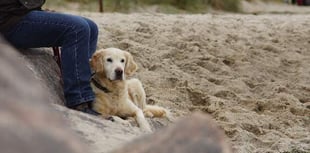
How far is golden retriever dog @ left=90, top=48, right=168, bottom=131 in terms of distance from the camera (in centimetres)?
471

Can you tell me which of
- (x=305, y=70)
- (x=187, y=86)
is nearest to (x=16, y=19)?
(x=187, y=86)

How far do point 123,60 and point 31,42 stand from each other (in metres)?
0.56

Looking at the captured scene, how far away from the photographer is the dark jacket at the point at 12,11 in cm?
442

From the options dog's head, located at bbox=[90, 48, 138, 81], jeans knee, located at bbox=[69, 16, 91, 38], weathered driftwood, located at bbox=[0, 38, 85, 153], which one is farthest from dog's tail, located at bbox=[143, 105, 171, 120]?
weathered driftwood, located at bbox=[0, 38, 85, 153]

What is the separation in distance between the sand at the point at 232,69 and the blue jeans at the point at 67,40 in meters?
1.17

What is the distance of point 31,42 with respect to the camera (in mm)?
4617

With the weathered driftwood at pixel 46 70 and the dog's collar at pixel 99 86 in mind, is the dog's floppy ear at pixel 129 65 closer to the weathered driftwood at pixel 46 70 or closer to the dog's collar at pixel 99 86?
the dog's collar at pixel 99 86

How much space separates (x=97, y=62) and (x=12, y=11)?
586mm

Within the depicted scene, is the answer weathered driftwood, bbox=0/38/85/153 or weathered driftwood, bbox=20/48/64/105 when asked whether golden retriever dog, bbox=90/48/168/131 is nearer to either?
weathered driftwood, bbox=20/48/64/105

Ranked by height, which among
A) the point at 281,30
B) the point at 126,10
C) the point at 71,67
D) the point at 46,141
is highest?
the point at 46,141

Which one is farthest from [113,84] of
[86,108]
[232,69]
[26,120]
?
[232,69]

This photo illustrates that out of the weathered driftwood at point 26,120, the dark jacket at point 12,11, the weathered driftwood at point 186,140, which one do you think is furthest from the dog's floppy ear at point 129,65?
the weathered driftwood at point 26,120

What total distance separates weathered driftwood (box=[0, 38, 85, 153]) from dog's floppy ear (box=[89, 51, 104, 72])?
2.96 metres

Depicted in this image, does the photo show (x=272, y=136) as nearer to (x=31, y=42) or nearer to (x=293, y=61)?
(x=31, y=42)
